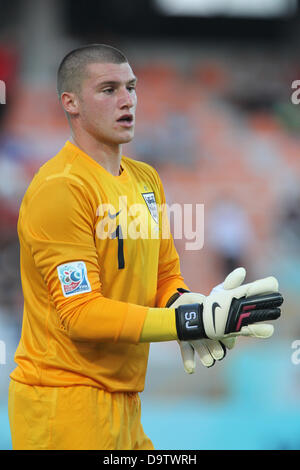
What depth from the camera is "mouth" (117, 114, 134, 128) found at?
2.13 meters

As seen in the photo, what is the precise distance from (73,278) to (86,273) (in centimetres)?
4

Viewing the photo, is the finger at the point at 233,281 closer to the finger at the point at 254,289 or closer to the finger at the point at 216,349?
the finger at the point at 254,289

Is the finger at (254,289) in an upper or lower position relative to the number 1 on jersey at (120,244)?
lower

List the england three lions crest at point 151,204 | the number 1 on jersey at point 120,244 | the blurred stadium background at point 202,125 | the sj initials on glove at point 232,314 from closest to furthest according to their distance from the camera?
1. the sj initials on glove at point 232,314
2. the number 1 on jersey at point 120,244
3. the england three lions crest at point 151,204
4. the blurred stadium background at point 202,125

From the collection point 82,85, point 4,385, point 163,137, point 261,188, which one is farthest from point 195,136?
point 82,85

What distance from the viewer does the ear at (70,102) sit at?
215 centimetres

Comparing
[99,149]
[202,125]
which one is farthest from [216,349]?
[202,125]

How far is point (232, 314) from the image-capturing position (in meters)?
1.92

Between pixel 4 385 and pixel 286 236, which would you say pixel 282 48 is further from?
pixel 4 385

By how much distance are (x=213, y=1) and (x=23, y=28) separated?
1671 millimetres

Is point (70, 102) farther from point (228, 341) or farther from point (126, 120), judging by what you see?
point (228, 341)

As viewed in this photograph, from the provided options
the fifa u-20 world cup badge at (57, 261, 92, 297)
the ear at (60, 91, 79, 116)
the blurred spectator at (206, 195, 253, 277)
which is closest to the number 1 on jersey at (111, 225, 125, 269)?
the fifa u-20 world cup badge at (57, 261, 92, 297)

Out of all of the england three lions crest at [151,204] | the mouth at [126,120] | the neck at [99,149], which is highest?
the mouth at [126,120]

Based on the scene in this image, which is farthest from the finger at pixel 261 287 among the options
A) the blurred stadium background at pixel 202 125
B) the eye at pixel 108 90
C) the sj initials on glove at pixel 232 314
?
the blurred stadium background at pixel 202 125
